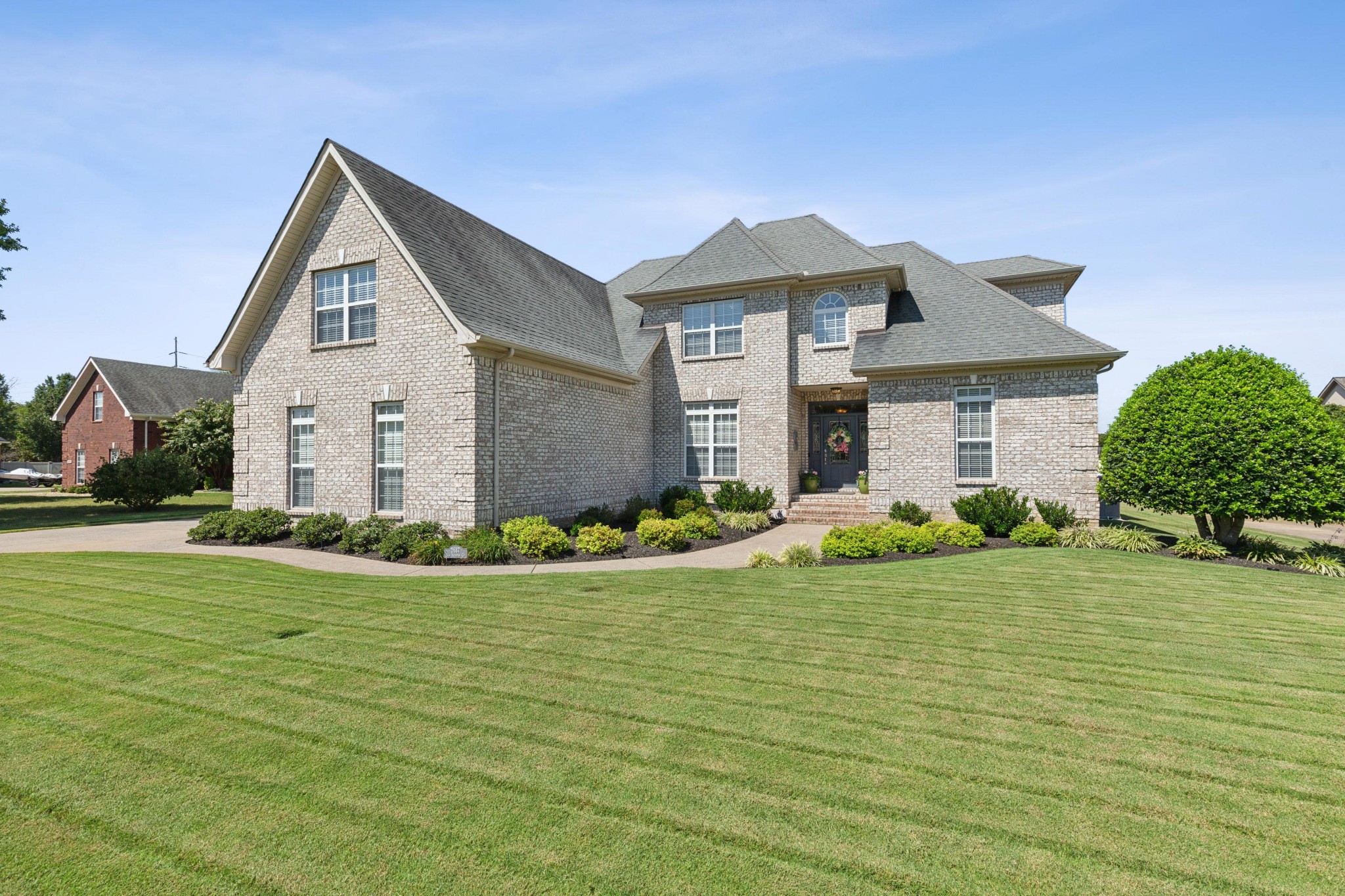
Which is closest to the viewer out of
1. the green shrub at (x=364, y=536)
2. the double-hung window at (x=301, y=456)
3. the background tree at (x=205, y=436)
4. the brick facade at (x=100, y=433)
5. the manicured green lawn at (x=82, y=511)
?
the green shrub at (x=364, y=536)

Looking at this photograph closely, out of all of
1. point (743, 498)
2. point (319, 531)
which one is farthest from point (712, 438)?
point (319, 531)

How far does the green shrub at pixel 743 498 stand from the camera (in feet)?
54.7

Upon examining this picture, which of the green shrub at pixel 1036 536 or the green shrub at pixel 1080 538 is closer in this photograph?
the green shrub at pixel 1080 538

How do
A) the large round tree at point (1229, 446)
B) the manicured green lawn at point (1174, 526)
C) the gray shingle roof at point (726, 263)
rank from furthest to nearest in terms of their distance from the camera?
the gray shingle roof at point (726, 263) < the manicured green lawn at point (1174, 526) < the large round tree at point (1229, 446)

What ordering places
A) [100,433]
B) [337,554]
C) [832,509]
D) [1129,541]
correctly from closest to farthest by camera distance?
1. [1129,541]
2. [337,554]
3. [832,509]
4. [100,433]

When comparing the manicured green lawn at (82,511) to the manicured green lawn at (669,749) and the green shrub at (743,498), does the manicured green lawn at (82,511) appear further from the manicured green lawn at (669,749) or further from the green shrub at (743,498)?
the green shrub at (743,498)

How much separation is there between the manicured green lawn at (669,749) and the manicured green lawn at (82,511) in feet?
49.9

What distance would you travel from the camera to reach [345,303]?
14547 millimetres

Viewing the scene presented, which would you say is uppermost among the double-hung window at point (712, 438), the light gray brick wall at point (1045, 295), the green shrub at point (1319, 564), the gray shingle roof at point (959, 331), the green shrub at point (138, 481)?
the light gray brick wall at point (1045, 295)

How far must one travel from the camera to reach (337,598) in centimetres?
812

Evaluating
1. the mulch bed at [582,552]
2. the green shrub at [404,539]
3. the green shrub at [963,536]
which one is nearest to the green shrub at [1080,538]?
the green shrub at [963,536]

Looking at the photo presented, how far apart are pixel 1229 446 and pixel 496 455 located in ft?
45.4

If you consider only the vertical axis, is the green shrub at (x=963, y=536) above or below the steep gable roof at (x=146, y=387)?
below

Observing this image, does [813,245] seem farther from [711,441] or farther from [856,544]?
[856,544]
